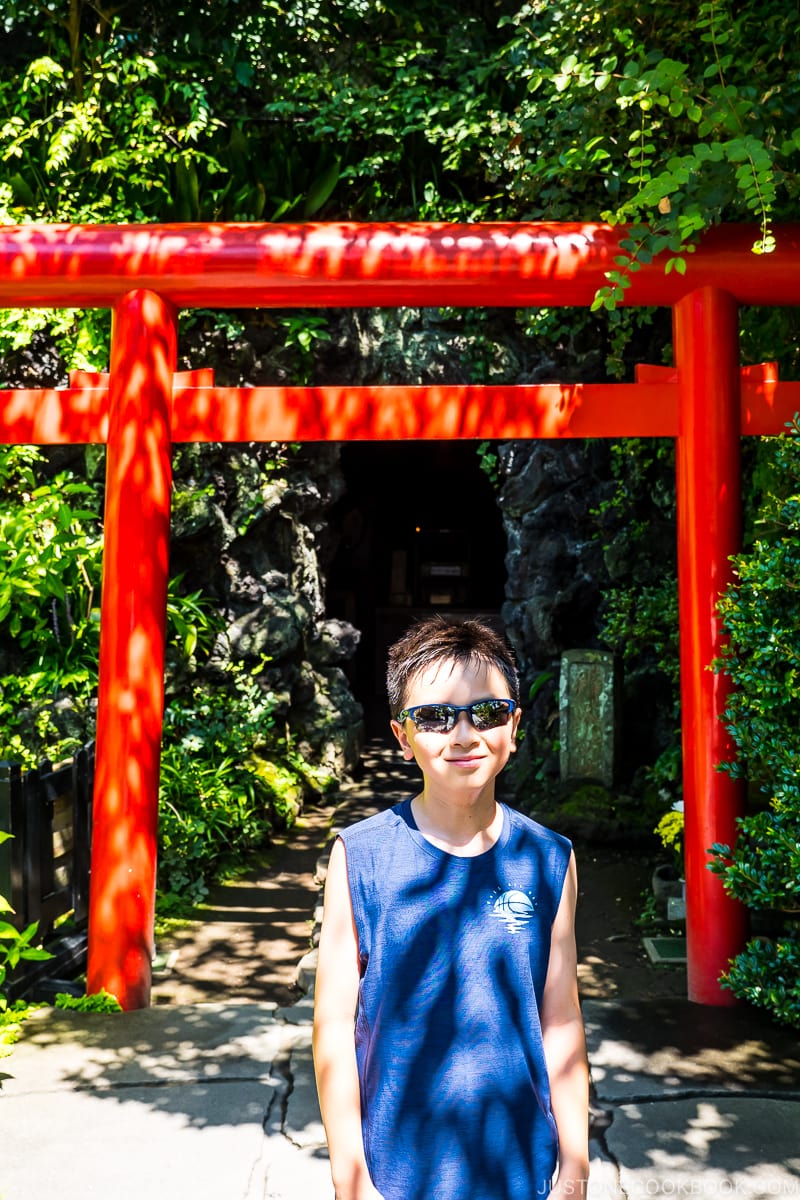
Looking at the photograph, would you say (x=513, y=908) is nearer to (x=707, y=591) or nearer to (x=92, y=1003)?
(x=707, y=591)

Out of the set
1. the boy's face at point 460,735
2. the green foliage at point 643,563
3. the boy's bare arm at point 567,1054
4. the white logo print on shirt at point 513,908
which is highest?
the green foliage at point 643,563

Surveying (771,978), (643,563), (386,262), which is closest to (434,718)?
(771,978)

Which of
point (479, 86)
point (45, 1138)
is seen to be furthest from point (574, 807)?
point (479, 86)

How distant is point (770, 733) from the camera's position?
3.60 metres

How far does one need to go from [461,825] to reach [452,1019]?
0.30 meters

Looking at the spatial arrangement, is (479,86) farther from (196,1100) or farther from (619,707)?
(196,1100)

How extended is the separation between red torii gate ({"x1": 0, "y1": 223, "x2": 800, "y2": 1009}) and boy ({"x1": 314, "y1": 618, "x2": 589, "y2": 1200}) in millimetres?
2643

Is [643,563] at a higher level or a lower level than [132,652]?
higher

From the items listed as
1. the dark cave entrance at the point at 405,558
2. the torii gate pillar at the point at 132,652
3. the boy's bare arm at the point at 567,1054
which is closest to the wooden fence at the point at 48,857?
the torii gate pillar at the point at 132,652

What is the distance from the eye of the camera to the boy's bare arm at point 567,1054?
1489 millimetres

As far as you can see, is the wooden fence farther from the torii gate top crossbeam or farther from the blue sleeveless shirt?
the blue sleeveless shirt

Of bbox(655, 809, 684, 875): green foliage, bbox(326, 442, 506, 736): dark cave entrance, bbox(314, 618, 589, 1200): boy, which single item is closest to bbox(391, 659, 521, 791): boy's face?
bbox(314, 618, 589, 1200): boy

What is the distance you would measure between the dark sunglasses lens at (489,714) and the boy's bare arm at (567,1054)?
278mm

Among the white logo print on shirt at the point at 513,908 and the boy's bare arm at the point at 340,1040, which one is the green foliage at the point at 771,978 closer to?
the white logo print on shirt at the point at 513,908
